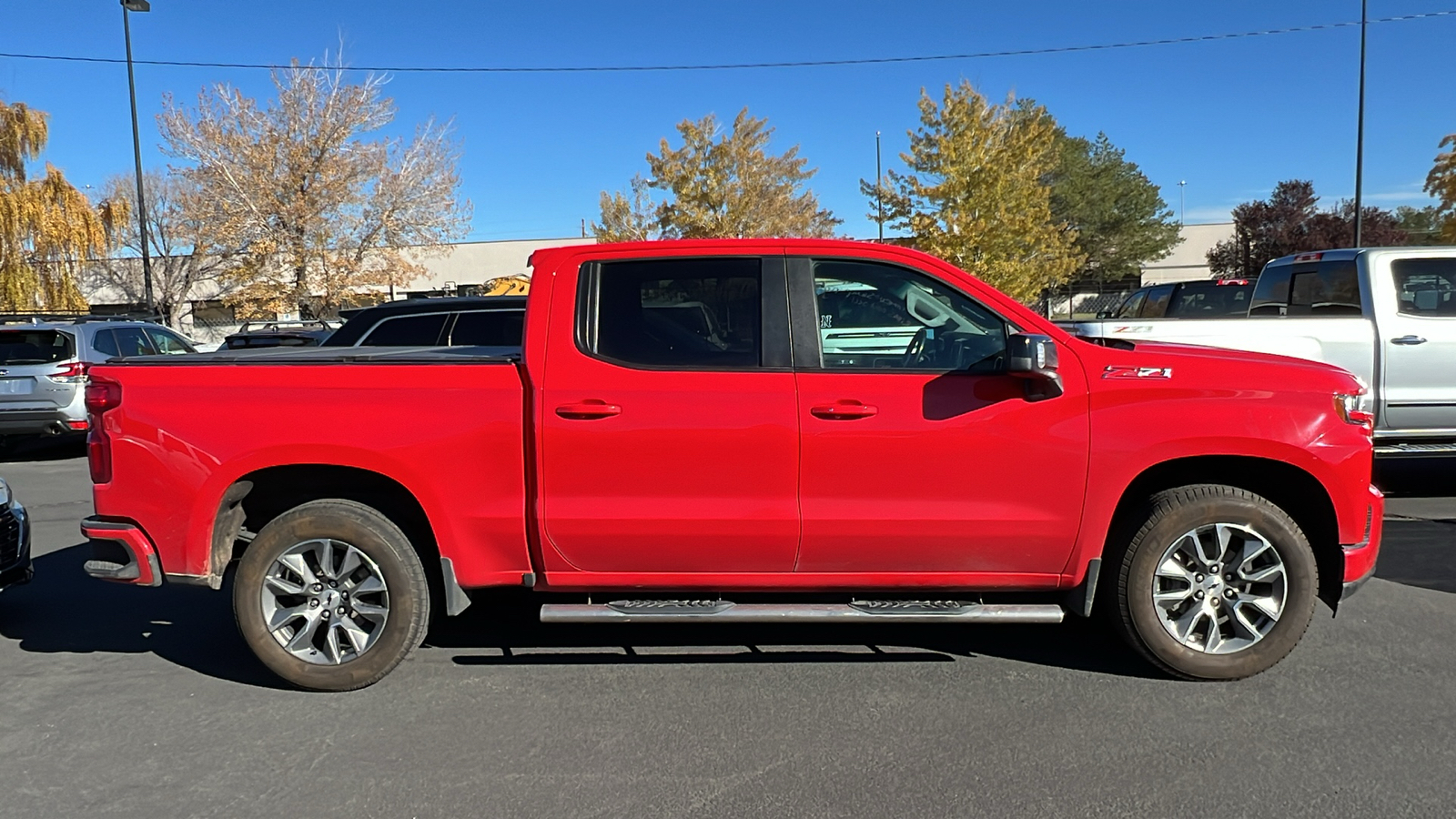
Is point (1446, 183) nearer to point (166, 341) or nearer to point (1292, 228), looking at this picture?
point (1292, 228)

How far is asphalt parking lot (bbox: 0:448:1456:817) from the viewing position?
335cm

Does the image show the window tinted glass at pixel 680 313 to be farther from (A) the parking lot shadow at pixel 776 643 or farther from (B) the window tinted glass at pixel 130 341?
(B) the window tinted glass at pixel 130 341

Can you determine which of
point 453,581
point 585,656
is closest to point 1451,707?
point 585,656

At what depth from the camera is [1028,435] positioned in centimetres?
407

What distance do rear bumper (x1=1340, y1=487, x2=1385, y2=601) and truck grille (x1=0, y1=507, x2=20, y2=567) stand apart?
6.38 m

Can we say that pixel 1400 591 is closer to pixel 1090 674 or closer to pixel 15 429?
pixel 1090 674

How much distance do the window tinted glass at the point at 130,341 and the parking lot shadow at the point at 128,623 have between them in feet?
21.9

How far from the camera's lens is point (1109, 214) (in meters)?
53.5

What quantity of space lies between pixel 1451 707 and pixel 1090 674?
4.47 ft

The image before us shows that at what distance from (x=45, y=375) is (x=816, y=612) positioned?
422 inches

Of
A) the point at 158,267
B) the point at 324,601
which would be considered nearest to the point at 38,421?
the point at 324,601

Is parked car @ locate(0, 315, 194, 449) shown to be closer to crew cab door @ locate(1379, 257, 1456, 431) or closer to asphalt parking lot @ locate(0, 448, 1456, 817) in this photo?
asphalt parking lot @ locate(0, 448, 1456, 817)

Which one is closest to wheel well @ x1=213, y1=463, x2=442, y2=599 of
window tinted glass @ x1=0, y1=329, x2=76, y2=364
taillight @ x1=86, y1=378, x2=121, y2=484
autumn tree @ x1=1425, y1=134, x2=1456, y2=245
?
taillight @ x1=86, y1=378, x2=121, y2=484

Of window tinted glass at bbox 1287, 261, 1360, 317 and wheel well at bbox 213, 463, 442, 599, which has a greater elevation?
window tinted glass at bbox 1287, 261, 1360, 317
